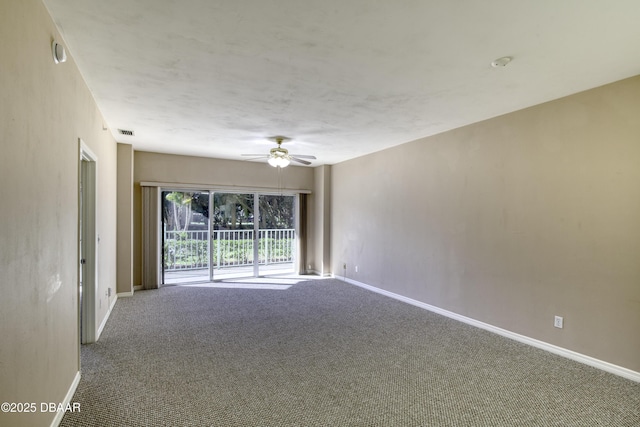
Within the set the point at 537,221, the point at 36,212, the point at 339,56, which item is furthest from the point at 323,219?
the point at 36,212

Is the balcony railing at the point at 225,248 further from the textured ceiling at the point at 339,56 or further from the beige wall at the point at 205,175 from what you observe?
the textured ceiling at the point at 339,56

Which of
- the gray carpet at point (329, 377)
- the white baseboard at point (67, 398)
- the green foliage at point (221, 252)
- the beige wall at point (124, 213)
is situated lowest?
the gray carpet at point (329, 377)

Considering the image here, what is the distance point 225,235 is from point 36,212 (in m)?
5.18

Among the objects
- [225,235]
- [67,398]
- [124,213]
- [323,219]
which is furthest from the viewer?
[323,219]

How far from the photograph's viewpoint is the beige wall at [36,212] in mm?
1405

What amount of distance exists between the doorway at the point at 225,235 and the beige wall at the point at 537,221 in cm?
321

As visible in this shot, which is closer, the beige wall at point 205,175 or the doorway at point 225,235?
the beige wall at point 205,175

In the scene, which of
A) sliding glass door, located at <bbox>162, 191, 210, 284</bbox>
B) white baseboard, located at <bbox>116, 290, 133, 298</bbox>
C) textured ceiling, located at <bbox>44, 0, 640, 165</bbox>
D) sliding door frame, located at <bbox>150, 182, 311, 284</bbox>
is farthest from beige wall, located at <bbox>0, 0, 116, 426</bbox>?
sliding glass door, located at <bbox>162, 191, 210, 284</bbox>

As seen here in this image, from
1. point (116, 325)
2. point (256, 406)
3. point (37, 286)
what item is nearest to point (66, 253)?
point (37, 286)

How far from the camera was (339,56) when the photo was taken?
7.76 ft

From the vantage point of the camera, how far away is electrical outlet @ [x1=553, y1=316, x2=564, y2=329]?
3.16 meters

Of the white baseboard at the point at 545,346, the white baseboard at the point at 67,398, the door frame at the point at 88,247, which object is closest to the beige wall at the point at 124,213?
the door frame at the point at 88,247

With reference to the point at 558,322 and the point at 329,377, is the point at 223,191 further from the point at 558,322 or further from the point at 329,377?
the point at 558,322

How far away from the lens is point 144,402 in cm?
231
